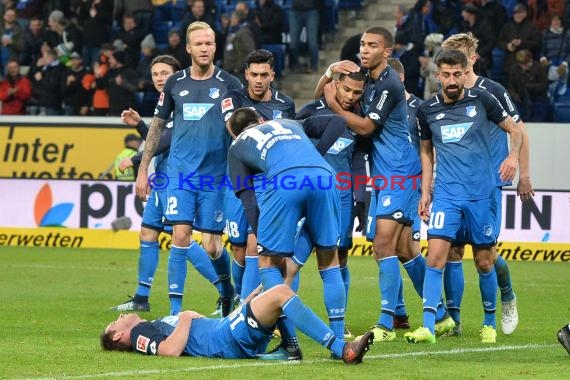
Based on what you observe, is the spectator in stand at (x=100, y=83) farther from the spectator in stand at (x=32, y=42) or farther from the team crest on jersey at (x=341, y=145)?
the team crest on jersey at (x=341, y=145)

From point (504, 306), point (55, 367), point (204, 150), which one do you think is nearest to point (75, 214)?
point (204, 150)

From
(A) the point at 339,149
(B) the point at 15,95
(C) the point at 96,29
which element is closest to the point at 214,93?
(A) the point at 339,149

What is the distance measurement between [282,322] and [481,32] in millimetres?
14253

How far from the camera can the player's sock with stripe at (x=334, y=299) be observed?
9102mm

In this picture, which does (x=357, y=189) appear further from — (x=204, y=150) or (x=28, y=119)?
(x=28, y=119)

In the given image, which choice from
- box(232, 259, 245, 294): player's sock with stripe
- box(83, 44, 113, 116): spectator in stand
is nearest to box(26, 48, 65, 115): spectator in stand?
box(83, 44, 113, 116): spectator in stand

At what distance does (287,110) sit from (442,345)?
2525 millimetres

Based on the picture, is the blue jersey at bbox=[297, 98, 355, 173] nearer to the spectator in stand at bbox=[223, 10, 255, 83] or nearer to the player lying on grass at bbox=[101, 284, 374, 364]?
the player lying on grass at bbox=[101, 284, 374, 364]

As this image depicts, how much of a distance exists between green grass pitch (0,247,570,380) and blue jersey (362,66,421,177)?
148 cm

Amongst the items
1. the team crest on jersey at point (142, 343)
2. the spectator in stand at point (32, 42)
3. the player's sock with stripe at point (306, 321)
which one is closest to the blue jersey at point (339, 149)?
the team crest on jersey at point (142, 343)

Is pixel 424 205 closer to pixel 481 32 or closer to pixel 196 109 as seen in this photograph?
pixel 196 109

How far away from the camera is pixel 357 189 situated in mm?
10906

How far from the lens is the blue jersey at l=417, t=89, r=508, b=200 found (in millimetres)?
10250

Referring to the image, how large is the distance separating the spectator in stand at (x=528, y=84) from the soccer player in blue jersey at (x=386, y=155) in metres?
11.1
